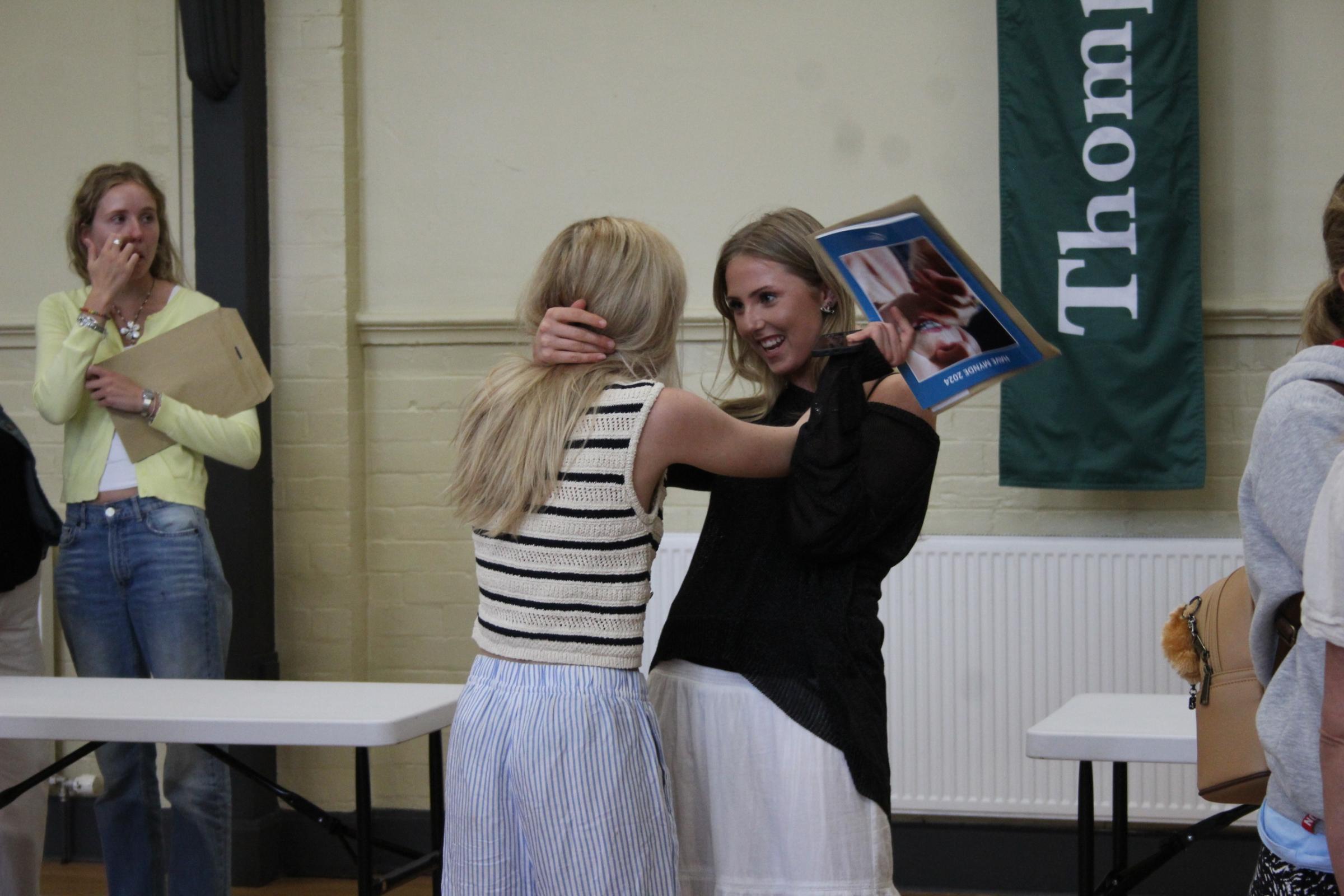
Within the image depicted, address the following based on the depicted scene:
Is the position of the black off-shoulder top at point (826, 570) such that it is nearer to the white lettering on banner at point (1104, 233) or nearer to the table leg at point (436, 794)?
the table leg at point (436, 794)

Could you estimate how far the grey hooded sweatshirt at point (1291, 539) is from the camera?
1.20 m

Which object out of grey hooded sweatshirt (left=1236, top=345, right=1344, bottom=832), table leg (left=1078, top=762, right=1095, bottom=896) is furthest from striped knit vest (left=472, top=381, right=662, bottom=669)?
table leg (left=1078, top=762, right=1095, bottom=896)

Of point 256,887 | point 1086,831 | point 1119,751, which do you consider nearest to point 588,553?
point 1119,751

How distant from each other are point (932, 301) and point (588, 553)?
0.52m

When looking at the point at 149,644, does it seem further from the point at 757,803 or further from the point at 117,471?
the point at 757,803

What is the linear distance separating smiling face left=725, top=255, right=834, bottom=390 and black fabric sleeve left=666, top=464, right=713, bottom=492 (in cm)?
19

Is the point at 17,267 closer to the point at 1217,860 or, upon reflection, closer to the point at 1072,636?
the point at 1072,636

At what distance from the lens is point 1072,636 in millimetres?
3463

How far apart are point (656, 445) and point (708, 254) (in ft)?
7.48

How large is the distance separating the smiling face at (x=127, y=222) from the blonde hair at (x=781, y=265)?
5.53 ft

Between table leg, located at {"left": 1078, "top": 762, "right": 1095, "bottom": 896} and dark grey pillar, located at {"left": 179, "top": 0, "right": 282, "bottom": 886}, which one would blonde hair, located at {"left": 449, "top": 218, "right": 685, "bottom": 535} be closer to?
table leg, located at {"left": 1078, "top": 762, "right": 1095, "bottom": 896}

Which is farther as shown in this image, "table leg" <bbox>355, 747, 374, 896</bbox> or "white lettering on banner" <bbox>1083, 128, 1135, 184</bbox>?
"white lettering on banner" <bbox>1083, 128, 1135, 184</bbox>

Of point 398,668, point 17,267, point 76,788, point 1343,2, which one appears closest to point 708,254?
point 398,668

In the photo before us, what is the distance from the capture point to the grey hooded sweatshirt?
1204 millimetres
